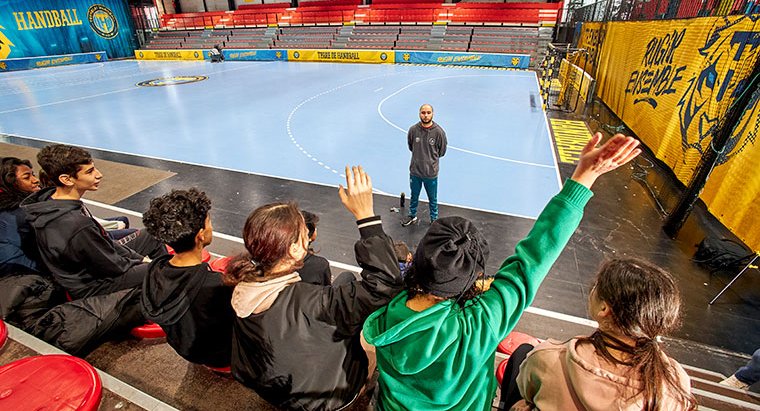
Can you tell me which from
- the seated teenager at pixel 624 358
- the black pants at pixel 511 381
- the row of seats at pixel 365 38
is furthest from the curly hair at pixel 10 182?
the row of seats at pixel 365 38

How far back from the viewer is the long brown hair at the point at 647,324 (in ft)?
4.28

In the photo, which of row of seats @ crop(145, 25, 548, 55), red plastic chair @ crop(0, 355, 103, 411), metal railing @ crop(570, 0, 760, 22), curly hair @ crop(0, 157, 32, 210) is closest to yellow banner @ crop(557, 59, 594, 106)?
metal railing @ crop(570, 0, 760, 22)

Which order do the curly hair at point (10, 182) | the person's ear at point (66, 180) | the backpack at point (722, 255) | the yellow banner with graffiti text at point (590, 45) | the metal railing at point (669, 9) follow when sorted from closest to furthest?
the person's ear at point (66, 180) < the curly hair at point (10, 182) < the backpack at point (722, 255) < the metal railing at point (669, 9) < the yellow banner with graffiti text at point (590, 45)

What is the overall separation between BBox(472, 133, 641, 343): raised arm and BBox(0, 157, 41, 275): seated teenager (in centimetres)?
367

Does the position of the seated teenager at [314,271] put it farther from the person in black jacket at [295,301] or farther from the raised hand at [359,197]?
the raised hand at [359,197]

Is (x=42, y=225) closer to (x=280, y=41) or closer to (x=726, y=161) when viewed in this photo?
(x=726, y=161)

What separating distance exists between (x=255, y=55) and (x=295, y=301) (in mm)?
29230

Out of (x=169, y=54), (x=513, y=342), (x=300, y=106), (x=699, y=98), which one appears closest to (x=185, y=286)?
(x=513, y=342)

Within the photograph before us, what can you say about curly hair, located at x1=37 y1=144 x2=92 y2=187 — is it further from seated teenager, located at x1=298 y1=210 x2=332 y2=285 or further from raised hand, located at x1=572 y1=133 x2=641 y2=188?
raised hand, located at x1=572 y1=133 x2=641 y2=188

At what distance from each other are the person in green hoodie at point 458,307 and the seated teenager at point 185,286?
106cm

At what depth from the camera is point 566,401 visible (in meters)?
1.44

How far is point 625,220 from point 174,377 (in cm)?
625

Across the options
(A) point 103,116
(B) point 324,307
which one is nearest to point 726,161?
(B) point 324,307

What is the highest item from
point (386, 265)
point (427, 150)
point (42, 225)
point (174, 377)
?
point (386, 265)
